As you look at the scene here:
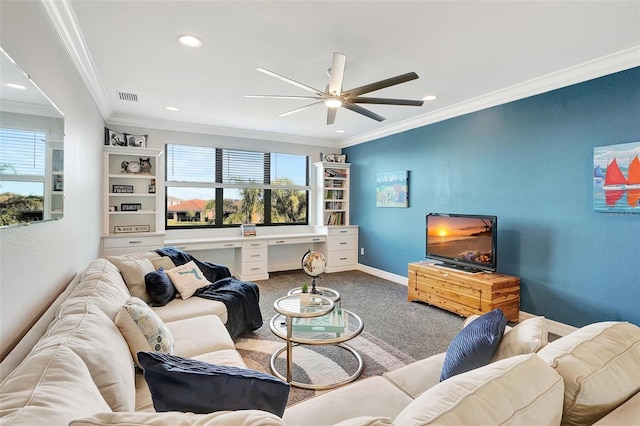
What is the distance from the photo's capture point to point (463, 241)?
3803 millimetres

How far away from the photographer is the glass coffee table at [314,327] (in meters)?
2.21

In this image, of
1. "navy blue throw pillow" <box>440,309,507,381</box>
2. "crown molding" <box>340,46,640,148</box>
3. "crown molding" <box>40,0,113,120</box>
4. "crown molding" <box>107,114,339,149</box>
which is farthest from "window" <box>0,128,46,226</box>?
"crown molding" <box>340,46,640,148</box>

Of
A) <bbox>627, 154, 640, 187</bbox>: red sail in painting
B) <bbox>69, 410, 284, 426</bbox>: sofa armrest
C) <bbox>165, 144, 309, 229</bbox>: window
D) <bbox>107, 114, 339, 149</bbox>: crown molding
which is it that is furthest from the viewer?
<bbox>165, 144, 309, 229</bbox>: window

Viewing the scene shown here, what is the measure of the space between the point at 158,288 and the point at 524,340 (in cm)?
259

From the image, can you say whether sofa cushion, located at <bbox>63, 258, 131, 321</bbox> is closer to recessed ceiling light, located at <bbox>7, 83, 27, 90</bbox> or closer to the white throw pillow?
the white throw pillow

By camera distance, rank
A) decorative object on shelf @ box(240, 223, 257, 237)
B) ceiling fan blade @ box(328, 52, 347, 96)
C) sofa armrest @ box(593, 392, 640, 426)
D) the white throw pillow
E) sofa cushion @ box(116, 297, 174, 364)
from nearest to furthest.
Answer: sofa armrest @ box(593, 392, 640, 426) < sofa cushion @ box(116, 297, 174, 364) < ceiling fan blade @ box(328, 52, 347, 96) < the white throw pillow < decorative object on shelf @ box(240, 223, 257, 237)

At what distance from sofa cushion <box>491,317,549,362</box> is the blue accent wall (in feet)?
7.02

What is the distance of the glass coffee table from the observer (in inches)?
86.9

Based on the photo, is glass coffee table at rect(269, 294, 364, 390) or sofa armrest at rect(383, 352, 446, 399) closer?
sofa armrest at rect(383, 352, 446, 399)

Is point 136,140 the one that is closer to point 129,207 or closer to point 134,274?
point 129,207

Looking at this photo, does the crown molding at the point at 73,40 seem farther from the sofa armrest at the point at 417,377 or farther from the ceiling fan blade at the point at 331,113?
the sofa armrest at the point at 417,377

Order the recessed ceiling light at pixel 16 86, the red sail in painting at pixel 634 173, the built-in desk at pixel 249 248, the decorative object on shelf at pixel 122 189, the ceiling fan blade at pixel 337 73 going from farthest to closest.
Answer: the built-in desk at pixel 249 248 → the decorative object on shelf at pixel 122 189 → the red sail in painting at pixel 634 173 → the ceiling fan blade at pixel 337 73 → the recessed ceiling light at pixel 16 86

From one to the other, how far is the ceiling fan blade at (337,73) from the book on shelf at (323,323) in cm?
180

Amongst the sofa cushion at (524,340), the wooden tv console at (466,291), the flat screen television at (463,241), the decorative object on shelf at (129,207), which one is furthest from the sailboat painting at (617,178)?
the decorative object on shelf at (129,207)
